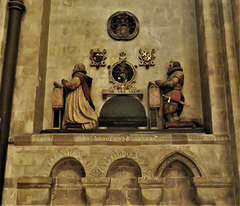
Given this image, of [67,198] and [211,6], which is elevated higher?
[211,6]

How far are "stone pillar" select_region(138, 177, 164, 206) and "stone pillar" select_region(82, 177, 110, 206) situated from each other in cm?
80

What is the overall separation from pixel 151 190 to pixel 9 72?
4.49 m

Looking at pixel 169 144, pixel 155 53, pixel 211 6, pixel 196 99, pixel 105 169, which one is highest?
pixel 211 6

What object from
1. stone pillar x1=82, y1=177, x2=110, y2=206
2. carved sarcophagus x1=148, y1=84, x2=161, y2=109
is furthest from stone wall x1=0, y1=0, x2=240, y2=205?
carved sarcophagus x1=148, y1=84, x2=161, y2=109

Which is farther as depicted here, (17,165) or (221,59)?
(221,59)

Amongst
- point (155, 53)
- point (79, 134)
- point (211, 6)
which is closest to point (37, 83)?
point (79, 134)

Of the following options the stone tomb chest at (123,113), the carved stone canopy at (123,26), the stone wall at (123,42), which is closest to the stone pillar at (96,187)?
the stone tomb chest at (123,113)

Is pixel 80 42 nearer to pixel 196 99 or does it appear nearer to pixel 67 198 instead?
pixel 196 99

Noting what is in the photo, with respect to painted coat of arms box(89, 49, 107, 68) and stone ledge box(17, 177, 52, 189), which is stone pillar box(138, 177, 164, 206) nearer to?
stone ledge box(17, 177, 52, 189)

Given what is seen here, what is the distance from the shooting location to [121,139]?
25.1 ft

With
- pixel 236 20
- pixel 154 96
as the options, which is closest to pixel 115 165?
pixel 154 96

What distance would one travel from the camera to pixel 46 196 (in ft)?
24.2

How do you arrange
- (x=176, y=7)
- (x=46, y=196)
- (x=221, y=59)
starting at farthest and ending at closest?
(x=176, y=7), (x=221, y=59), (x=46, y=196)

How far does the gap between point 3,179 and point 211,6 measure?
6.87 metres
